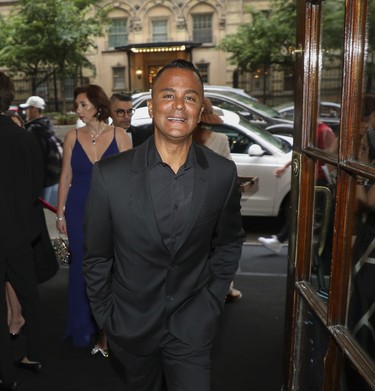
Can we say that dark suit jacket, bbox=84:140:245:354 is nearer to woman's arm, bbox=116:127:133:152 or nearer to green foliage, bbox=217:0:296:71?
woman's arm, bbox=116:127:133:152

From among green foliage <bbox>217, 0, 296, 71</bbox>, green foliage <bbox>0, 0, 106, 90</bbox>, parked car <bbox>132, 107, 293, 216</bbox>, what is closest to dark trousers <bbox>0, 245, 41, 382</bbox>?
parked car <bbox>132, 107, 293, 216</bbox>

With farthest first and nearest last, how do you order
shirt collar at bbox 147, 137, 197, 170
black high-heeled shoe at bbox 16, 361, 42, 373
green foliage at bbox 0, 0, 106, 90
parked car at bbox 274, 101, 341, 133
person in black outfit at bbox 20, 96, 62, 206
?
green foliage at bbox 0, 0, 106, 90 < person in black outfit at bbox 20, 96, 62, 206 < black high-heeled shoe at bbox 16, 361, 42, 373 < shirt collar at bbox 147, 137, 197, 170 < parked car at bbox 274, 101, 341, 133

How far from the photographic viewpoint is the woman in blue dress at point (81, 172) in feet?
11.3

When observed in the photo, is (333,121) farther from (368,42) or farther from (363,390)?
(363,390)

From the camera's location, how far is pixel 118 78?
31.3 meters

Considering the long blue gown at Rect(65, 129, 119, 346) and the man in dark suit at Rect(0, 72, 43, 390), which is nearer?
the man in dark suit at Rect(0, 72, 43, 390)

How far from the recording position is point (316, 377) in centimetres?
212

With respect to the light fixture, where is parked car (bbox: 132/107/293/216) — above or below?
→ below

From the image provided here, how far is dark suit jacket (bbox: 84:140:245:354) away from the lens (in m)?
2.03

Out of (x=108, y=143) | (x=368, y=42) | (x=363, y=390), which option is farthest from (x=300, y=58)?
(x=108, y=143)

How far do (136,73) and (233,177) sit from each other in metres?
29.5

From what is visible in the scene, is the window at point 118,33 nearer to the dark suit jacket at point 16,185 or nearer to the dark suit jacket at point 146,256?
the dark suit jacket at point 16,185

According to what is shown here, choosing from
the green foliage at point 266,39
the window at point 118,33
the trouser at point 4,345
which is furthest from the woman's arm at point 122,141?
the window at point 118,33

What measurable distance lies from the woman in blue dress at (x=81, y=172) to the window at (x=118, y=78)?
93.1ft
